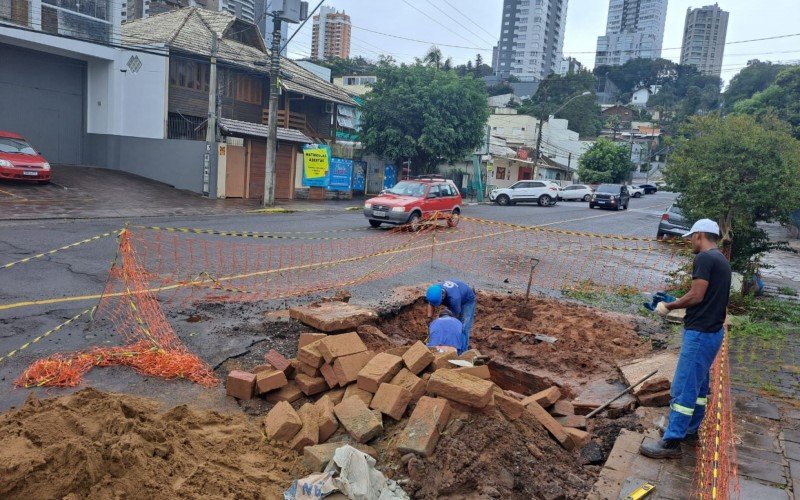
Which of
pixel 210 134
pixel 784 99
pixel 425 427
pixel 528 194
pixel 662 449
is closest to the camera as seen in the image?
pixel 425 427

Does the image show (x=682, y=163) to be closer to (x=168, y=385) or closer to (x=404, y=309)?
(x=404, y=309)

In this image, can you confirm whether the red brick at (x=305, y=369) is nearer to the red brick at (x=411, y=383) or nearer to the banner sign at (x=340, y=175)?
the red brick at (x=411, y=383)

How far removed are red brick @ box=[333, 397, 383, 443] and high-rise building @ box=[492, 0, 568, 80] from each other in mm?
123026

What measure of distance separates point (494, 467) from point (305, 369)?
1997 millimetres

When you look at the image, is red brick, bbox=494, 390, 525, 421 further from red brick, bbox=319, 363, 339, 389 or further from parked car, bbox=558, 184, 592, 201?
parked car, bbox=558, 184, 592, 201

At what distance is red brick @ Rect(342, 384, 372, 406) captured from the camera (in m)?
4.80

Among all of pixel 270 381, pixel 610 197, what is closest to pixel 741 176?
pixel 270 381

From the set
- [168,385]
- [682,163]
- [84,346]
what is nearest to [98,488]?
[168,385]

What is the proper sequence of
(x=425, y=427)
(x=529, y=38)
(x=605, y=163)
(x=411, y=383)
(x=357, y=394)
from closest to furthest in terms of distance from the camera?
(x=425, y=427) < (x=411, y=383) < (x=357, y=394) < (x=605, y=163) < (x=529, y=38)

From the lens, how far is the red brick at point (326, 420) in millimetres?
4488

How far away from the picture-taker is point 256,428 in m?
4.63

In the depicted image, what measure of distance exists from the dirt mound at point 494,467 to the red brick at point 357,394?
2.62ft

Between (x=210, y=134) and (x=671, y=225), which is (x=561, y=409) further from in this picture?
(x=210, y=134)

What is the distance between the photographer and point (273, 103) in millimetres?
22156
